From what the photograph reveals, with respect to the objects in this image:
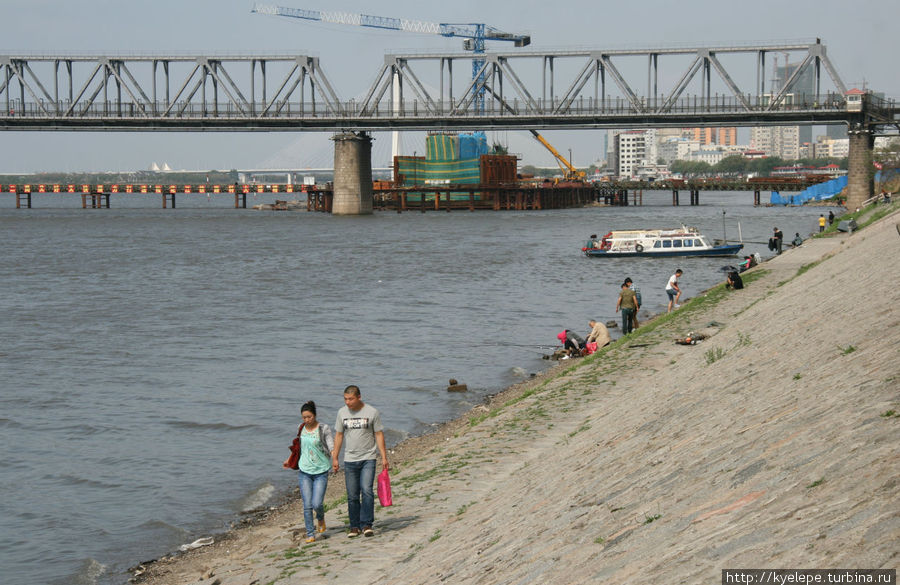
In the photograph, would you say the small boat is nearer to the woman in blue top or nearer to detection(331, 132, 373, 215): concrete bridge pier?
the woman in blue top

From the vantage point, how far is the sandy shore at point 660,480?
334 inches

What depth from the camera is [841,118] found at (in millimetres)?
120062

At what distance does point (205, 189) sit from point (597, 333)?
168267mm

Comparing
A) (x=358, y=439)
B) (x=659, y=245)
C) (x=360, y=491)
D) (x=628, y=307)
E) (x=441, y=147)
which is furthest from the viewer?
(x=441, y=147)

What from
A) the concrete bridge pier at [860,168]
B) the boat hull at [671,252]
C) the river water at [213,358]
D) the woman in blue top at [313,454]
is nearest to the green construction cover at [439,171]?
the concrete bridge pier at [860,168]

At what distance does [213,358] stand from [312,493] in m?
20.6

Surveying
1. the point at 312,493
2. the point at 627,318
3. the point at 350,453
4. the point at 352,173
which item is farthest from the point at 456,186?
the point at 350,453

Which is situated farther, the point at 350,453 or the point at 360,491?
the point at 360,491

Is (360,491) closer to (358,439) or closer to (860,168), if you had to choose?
(358,439)

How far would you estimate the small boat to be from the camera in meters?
69.0

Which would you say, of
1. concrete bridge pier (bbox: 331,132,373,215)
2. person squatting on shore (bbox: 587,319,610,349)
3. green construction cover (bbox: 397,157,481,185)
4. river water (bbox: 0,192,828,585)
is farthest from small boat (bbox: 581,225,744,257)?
green construction cover (bbox: 397,157,481,185)

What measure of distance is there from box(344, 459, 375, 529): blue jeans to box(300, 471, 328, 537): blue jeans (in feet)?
1.16

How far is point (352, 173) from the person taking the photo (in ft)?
459

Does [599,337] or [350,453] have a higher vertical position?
[350,453]
